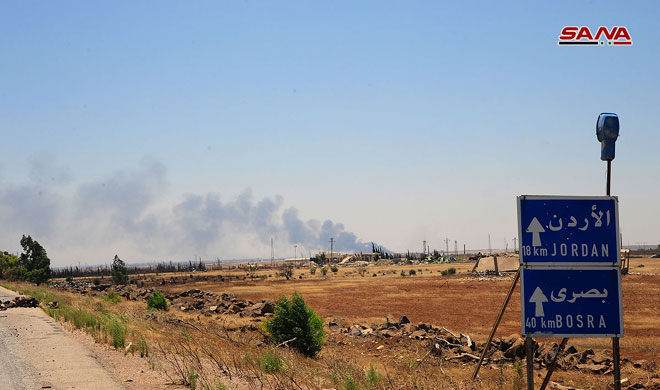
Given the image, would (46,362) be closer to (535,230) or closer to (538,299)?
(538,299)

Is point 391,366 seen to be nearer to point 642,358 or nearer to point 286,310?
point 286,310

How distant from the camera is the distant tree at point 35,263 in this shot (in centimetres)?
6988

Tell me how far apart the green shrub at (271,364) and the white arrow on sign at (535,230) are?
242 inches

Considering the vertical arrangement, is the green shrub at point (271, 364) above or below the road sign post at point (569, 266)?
below

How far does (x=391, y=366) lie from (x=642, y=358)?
825cm

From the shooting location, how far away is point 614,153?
23.6ft

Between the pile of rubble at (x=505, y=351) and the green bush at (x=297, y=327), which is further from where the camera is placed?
the green bush at (x=297, y=327)

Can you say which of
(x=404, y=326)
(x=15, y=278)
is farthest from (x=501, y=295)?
(x=15, y=278)

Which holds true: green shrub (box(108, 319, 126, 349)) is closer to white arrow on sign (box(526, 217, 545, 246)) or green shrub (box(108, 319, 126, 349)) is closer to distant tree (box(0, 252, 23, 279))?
white arrow on sign (box(526, 217, 545, 246))

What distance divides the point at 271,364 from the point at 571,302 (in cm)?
676

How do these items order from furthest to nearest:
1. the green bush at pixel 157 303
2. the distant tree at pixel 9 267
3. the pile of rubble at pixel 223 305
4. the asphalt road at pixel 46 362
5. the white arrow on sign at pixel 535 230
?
the distant tree at pixel 9 267 → the green bush at pixel 157 303 → the pile of rubble at pixel 223 305 → the asphalt road at pixel 46 362 → the white arrow on sign at pixel 535 230

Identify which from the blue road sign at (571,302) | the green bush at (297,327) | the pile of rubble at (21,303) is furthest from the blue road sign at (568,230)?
the pile of rubble at (21,303)

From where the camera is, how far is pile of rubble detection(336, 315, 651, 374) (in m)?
15.9

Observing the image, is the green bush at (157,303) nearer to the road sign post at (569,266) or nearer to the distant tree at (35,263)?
the road sign post at (569,266)
